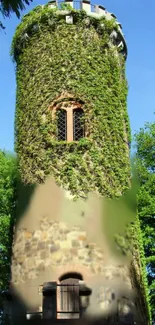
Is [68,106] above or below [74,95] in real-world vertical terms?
below

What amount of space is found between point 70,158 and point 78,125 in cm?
120

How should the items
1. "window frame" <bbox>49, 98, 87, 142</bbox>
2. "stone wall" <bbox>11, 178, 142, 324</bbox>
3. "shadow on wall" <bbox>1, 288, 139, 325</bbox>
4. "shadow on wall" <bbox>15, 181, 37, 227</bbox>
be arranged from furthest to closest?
"window frame" <bbox>49, 98, 87, 142</bbox>
"shadow on wall" <bbox>15, 181, 37, 227</bbox>
"stone wall" <bbox>11, 178, 142, 324</bbox>
"shadow on wall" <bbox>1, 288, 139, 325</bbox>

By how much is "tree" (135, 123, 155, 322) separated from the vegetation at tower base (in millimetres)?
5914

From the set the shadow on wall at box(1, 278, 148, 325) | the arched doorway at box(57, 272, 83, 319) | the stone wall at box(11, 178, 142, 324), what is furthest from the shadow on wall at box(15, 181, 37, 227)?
the arched doorway at box(57, 272, 83, 319)

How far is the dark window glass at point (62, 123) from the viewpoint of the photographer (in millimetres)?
13477

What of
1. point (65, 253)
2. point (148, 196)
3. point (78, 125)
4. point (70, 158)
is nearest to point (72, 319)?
point (65, 253)

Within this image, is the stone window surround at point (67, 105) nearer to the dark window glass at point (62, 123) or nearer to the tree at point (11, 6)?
the dark window glass at point (62, 123)

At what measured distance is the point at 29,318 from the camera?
1121cm

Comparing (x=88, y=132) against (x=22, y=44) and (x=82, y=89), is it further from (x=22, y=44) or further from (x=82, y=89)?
(x=22, y=44)

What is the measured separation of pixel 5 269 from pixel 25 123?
672 cm

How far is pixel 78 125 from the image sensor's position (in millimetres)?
13570

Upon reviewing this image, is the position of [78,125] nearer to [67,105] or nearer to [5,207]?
[67,105]

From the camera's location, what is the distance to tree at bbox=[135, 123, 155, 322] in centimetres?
1916

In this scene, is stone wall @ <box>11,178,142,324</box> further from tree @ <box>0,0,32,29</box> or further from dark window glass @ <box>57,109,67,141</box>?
tree @ <box>0,0,32,29</box>
